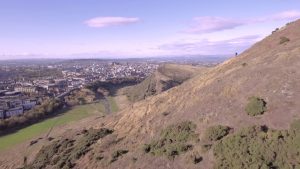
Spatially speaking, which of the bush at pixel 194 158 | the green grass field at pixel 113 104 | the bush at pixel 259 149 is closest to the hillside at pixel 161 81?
the green grass field at pixel 113 104

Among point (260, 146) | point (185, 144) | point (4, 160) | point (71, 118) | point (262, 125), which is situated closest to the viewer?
point (260, 146)

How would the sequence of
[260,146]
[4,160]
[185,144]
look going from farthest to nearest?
[4,160] → [185,144] → [260,146]

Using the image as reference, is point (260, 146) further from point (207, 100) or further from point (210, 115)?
point (207, 100)

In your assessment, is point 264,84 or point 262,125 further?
point 264,84

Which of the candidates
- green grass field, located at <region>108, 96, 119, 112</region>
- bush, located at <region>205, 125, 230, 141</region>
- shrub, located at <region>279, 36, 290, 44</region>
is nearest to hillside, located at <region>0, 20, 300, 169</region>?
bush, located at <region>205, 125, 230, 141</region>

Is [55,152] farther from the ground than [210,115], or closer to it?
closer to it

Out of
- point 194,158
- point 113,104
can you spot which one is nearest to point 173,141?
point 194,158

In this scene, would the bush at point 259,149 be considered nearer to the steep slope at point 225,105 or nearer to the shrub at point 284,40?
the steep slope at point 225,105

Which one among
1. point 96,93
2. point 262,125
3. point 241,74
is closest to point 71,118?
point 96,93
